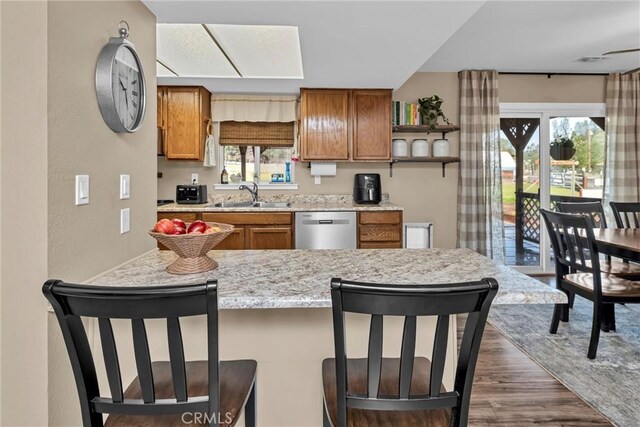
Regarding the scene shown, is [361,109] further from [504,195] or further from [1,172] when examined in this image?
[1,172]

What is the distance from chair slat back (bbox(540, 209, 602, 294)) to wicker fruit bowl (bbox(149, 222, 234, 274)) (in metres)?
2.35

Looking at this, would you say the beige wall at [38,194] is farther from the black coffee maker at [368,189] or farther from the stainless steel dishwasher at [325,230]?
the black coffee maker at [368,189]

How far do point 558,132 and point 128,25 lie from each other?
4.90 meters

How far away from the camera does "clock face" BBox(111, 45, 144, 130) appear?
1526mm

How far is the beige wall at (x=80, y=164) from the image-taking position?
121cm

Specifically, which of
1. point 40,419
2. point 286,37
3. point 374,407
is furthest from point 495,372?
point 286,37

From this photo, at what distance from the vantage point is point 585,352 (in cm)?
258

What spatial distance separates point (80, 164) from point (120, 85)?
0.41 meters

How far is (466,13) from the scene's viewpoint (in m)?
2.13

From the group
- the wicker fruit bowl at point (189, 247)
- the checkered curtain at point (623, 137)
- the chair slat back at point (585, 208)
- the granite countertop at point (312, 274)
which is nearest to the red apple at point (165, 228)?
the wicker fruit bowl at point (189, 247)

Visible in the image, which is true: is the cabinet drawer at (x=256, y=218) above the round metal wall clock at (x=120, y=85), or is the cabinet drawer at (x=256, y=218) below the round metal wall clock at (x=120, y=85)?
below

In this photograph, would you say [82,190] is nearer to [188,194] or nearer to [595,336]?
[188,194]

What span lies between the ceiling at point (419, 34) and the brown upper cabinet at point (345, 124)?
16 cm

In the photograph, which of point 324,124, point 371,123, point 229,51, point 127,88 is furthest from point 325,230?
point 127,88
